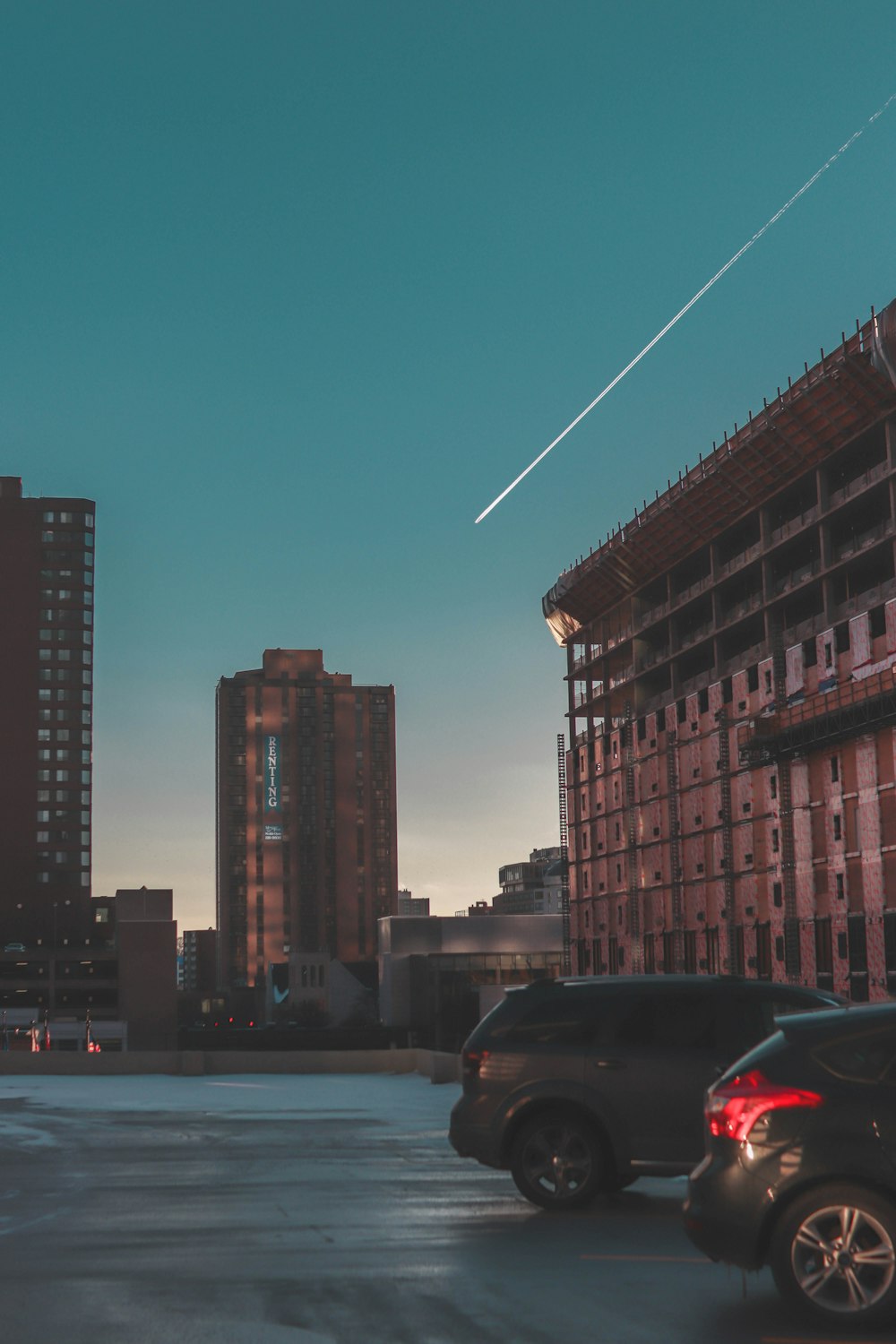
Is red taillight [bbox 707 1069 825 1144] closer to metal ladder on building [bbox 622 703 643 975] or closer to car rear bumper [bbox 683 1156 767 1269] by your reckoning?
car rear bumper [bbox 683 1156 767 1269]

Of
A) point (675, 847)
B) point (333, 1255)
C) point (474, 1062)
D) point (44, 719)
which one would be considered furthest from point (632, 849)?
point (333, 1255)

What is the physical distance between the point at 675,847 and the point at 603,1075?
8844 cm

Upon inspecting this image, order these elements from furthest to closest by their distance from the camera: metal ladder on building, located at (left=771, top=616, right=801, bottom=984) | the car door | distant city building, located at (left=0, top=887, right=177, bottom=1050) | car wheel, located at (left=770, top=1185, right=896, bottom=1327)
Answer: distant city building, located at (left=0, top=887, right=177, bottom=1050) < metal ladder on building, located at (left=771, top=616, right=801, bottom=984) < the car door < car wheel, located at (left=770, top=1185, right=896, bottom=1327)

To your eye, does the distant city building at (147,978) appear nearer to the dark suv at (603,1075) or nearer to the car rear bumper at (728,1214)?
the dark suv at (603,1075)

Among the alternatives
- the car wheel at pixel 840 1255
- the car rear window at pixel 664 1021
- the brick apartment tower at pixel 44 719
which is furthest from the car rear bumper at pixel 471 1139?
the brick apartment tower at pixel 44 719

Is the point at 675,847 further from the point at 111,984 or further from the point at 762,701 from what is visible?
the point at 111,984

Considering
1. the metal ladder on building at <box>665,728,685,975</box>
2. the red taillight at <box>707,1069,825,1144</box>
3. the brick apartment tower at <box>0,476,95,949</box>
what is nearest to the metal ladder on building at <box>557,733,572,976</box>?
the metal ladder on building at <box>665,728,685,975</box>

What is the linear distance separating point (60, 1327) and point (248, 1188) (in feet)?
19.5

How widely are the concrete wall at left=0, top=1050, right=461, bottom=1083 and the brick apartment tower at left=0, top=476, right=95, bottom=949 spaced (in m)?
126

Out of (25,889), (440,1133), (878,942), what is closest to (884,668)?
(878,942)

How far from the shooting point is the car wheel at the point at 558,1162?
1223cm

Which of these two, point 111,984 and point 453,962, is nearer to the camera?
point 111,984

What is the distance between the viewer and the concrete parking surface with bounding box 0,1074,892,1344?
25.2ft

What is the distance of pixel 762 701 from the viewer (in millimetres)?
86875
